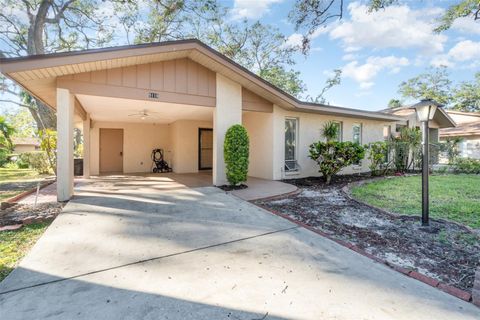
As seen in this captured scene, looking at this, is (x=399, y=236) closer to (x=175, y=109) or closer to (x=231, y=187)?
(x=231, y=187)

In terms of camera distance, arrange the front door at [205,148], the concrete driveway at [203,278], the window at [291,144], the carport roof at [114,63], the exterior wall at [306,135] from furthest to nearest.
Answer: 1. the front door at [205,148]
2. the window at [291,144]
3. the exterior wall at [306,135]
4. the carport roof at [114,63]
5. the concrete driveway at [203,278]

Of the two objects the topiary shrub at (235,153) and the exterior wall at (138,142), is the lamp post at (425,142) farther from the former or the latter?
the exterior wall at (138,142)

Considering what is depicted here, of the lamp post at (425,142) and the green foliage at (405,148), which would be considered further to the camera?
the green foliage at (405,148)

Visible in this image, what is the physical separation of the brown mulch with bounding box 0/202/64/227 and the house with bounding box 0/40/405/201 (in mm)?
471

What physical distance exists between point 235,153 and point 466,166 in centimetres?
1236

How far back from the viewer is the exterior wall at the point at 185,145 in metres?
11.5

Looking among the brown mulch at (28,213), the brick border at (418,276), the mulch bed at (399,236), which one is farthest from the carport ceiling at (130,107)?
the brick border at (418,276)

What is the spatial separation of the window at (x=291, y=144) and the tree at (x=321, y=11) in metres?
2.83

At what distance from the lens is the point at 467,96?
95.9ft

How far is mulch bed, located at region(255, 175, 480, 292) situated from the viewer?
2922 mm

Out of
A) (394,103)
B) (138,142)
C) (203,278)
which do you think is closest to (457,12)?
(203,278)

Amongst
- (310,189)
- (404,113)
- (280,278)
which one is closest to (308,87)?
(404,113)

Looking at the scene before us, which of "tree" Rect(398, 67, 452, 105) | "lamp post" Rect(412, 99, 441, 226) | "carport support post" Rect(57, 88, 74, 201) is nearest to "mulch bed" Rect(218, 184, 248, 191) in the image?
"carport support post" Rect(57, 88, 74, 201)

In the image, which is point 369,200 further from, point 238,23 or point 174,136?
point 238,23
